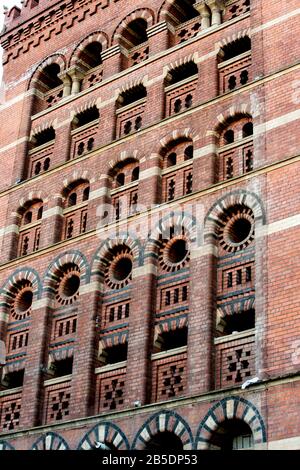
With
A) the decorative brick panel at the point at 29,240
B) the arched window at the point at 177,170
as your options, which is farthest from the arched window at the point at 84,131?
the arched window at the point at 177,170

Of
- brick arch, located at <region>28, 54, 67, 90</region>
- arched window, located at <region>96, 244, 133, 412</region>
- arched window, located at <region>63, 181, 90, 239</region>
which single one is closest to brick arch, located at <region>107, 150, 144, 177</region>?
arched window, located at <region>63, 181, 90, 239</region>

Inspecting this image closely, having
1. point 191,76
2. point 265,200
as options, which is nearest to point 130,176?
point 191,76

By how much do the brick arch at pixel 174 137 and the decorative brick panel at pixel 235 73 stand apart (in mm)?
1209

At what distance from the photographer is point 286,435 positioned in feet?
53.3

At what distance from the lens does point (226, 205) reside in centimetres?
1958

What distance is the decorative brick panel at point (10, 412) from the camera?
20.9 metres

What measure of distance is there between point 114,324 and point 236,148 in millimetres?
4544

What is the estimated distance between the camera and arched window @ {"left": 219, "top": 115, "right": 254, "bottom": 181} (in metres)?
20.2

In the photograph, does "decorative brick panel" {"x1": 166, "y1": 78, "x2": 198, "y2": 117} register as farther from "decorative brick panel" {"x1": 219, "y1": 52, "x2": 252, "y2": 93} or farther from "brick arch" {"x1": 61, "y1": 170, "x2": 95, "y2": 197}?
"brick arch" {"x1": 61, "y1": 170, "x2": 95, "y2": 197}

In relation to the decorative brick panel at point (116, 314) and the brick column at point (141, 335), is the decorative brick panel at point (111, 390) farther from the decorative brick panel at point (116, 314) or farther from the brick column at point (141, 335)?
the decorative brick panel at point (116, 314)

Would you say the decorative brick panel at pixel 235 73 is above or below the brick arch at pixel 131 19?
below

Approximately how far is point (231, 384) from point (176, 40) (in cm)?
955

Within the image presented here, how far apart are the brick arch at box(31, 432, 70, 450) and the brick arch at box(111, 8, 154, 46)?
10292 mm
